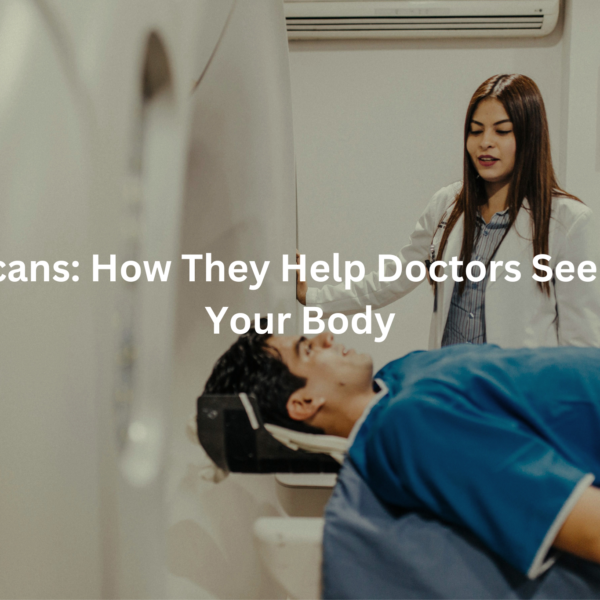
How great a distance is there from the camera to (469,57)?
2416 millimetres

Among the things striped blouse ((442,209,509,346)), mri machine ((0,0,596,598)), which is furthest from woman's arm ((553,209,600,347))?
mri machine ((0,0,596,598))

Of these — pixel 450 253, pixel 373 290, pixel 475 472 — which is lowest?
pixel 475 472

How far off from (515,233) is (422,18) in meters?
1.48

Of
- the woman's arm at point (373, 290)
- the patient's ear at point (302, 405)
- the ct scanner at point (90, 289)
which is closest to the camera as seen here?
the ct scanner at point (90, 289)

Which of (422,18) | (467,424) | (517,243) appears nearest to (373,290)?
(517,243)

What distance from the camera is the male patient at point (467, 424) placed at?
2.08 ft

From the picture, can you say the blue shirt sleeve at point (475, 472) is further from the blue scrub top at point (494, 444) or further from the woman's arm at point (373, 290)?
the woman's arm at point (373, 290)

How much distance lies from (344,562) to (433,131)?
215cm

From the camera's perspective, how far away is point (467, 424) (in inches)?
27.1

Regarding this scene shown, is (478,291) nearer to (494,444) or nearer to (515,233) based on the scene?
(515,233)

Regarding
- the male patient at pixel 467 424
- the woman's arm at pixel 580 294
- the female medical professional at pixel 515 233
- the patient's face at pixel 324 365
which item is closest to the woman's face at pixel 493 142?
the female medical professional at pixel 515 233

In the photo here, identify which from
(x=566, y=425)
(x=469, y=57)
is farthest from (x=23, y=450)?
(x=469, y=57)

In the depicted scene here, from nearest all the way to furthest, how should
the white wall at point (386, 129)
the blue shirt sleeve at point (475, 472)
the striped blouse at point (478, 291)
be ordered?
the blue shirt sleeve at point (475, 472) < the striped blouse at point (478, 291) < the white wall at point (386, 129)

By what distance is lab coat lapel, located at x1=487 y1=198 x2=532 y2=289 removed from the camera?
1271 millimetres
